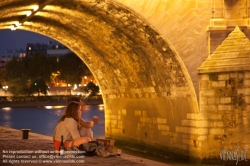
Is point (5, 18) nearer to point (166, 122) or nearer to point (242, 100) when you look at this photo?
point (166, 122)

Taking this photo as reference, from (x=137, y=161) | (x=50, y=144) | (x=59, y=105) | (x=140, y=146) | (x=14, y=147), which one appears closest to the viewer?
(x=137, y=161)

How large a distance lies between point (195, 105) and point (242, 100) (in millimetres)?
1249

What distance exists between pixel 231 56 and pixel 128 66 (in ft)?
16.8

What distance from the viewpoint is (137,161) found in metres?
11.1

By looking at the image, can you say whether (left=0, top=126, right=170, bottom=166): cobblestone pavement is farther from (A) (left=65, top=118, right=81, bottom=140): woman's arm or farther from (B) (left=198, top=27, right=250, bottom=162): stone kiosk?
(B) (left=198, top=27, right=250, bottom=162): stone kiosk

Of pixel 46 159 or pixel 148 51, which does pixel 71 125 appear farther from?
pixel 148 51

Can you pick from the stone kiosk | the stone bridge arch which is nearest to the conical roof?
the stone kiosk

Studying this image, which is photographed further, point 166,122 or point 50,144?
point 166,122

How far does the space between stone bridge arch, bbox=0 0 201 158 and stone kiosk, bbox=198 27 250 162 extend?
1.29 ft

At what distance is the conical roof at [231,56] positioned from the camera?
1445 cm

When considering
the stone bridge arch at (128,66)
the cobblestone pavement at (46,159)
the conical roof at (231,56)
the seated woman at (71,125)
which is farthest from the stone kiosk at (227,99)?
the seated woman at (71,125)

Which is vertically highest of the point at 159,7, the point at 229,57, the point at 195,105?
the point at 159,7

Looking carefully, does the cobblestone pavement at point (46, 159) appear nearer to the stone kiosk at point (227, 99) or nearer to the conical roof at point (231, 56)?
the stone kiosk at point (227, 99)

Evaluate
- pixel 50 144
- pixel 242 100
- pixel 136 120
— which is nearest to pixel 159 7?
pixel 242 100
